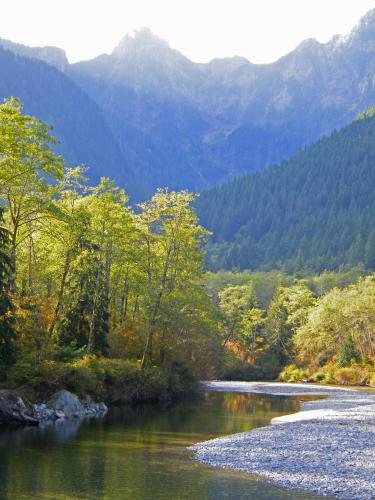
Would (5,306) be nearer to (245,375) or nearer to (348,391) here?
(348,391)

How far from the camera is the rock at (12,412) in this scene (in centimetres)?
3058

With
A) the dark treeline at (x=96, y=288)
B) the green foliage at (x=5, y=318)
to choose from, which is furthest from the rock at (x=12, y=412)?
the green foliage at (x=5, y=318)

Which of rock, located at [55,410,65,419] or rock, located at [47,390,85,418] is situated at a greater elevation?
rock, located at [47,390,85,418]

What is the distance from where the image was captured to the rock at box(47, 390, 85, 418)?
114ft

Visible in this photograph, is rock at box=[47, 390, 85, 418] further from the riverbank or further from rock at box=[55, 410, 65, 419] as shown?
the riverbank

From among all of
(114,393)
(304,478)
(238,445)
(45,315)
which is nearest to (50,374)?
(45,315)

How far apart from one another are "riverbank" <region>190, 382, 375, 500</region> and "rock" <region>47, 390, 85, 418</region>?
1047 cm

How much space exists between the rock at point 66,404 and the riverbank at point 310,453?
34.4ft

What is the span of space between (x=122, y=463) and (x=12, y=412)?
10201mm

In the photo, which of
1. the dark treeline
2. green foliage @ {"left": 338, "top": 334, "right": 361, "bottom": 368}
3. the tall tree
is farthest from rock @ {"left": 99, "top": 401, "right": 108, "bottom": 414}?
green foliage @ {"left": 338, "top": 334, "right": 361, "bottom": 368}

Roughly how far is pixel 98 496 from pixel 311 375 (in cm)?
7114

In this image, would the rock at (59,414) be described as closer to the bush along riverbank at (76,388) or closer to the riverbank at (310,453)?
the bush along riverbank at (76,388)

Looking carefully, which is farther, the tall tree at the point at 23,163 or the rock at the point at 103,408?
the rock at the point at 103,408

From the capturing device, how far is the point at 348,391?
61812mm
